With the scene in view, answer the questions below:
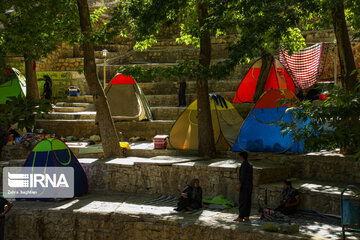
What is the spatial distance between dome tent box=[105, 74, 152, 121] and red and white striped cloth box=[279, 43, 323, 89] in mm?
5253

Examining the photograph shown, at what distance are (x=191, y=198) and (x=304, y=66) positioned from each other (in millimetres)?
8699

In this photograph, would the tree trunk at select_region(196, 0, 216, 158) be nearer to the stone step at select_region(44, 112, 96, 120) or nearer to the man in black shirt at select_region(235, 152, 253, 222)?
the man in black shirt at select_region(235, 152, 253, 222)

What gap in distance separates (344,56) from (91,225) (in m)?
6.76

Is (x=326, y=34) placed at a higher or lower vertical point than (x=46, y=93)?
higher

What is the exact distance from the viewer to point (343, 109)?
718 centimetres

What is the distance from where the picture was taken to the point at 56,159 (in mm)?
11641

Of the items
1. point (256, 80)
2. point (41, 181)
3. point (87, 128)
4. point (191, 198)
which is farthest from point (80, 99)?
point (191, 198)

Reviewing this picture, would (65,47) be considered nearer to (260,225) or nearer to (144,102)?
(144,102)

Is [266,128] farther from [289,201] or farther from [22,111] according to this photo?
[22,111]

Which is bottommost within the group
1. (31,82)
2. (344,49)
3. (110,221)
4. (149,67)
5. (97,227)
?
(97,227)

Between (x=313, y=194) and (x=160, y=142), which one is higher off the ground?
(x=160, y=142)

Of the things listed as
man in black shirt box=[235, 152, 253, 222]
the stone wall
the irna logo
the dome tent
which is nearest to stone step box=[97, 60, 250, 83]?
the dome tent

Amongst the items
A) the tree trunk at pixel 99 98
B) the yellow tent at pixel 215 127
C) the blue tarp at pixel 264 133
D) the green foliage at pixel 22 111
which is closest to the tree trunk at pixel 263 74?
the yellow tent at pixel 215 127

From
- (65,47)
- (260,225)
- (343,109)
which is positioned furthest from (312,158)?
(65,47)
